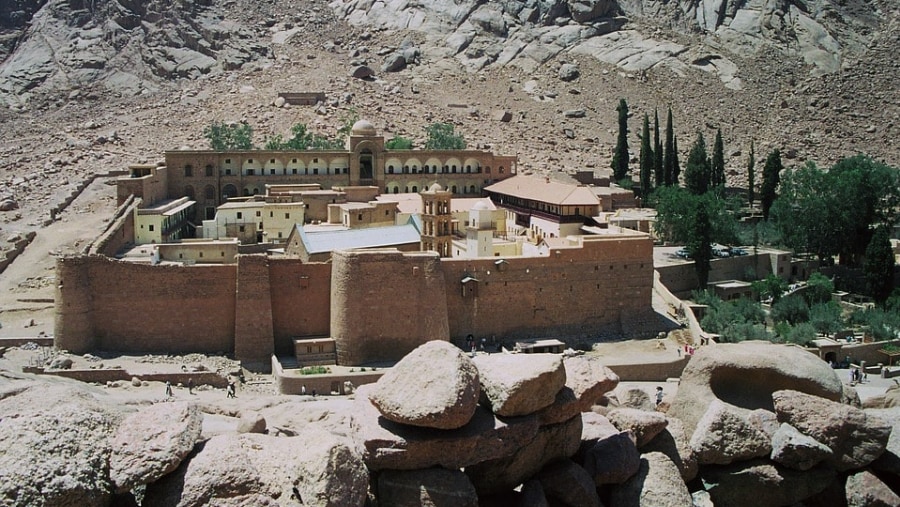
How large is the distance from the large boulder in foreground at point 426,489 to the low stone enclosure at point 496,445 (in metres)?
0.01

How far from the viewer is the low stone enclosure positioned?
6.04 meters

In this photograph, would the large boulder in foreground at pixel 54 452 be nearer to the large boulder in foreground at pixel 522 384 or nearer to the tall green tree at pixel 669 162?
the large boulder in foreground at pixel 522 384

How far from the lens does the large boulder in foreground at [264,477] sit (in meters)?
6.03

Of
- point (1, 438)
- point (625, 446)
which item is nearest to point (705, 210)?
point (625, 446)

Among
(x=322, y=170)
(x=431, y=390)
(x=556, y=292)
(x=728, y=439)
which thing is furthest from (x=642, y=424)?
(x=322, y=170)

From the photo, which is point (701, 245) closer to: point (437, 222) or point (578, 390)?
point (437, 222)

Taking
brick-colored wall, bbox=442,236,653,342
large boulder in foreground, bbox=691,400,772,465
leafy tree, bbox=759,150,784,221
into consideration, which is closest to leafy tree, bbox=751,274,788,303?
brick-colored wall, bbox=442,236,653,342

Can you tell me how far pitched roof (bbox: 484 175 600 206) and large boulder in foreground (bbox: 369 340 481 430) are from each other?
23.8 meters

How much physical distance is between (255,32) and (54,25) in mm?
13835

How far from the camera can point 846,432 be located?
25.2 feet

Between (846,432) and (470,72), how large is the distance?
57476mm

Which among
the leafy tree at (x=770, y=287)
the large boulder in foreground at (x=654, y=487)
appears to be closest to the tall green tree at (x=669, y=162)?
the leafy tree at (x=770, y=287)

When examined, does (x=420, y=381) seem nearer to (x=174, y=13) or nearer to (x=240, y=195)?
(x=240, y=195)

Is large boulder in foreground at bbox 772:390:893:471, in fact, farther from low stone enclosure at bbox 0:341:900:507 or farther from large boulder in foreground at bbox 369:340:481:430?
large boulder in foreground at bbox 369:340:481:430
